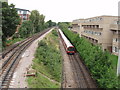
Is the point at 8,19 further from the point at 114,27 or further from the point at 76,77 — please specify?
the point at 114,27

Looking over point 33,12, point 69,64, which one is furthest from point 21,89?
point 33,12

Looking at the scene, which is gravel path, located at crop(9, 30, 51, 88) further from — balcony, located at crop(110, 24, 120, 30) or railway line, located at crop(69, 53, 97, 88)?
balcony, located at crop(110, 24, 120, 30)

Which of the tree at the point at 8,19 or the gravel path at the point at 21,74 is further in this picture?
the tree at the point at 8,19

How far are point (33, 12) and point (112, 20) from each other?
32842 millimetres

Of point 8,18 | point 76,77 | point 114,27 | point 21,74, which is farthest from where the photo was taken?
point 114,27

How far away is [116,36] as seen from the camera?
2567cm

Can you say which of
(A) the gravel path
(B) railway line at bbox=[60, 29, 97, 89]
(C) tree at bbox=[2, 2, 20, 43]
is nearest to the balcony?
(B) railway line at bbox=[60, 29, 97, 89]

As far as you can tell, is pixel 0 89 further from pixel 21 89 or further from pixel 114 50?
pixel 114 50

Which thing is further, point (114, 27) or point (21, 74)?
point (114, 27)

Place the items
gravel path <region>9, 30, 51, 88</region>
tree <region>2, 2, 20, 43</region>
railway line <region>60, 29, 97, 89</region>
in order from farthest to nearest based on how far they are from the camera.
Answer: tree <region>2, 2, 20, 43</region>
railway line <region>60, 29, 97, 89</region>
gravel path <region>9, 30, 51, 88</region>

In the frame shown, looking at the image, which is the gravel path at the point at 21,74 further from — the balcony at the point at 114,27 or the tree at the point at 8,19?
the balcony at the point at 114,27

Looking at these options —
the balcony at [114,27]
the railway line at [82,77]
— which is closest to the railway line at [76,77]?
the railway line at [82,77]

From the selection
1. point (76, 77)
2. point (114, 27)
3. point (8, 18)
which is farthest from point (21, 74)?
point (114, 27)

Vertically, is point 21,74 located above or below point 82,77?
above
